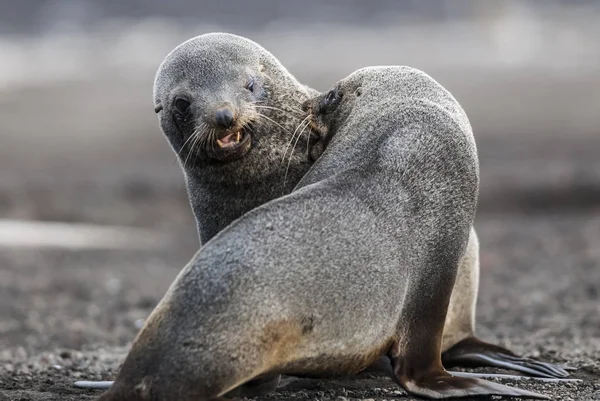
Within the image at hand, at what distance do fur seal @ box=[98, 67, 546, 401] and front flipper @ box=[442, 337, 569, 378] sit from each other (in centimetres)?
105

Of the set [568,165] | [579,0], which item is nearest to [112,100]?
[568,165]

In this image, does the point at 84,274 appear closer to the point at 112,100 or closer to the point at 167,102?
the point at 167,102

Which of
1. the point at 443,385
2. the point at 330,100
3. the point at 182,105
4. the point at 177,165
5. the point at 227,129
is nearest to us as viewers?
the point at 443,385

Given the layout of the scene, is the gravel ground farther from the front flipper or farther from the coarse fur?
the coarse fur

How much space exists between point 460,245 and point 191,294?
1.74m

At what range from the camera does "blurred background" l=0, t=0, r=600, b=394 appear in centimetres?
Answer: 1143

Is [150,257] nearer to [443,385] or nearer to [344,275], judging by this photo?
[443,385]

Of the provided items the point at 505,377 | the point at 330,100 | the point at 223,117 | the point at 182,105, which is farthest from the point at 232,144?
the point at 505,377

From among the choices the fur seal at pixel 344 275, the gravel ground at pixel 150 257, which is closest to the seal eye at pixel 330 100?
the fur seal at pixel 344 275

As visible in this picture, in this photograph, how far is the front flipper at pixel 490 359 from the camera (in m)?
7.21

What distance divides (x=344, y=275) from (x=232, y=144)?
135 centimetres

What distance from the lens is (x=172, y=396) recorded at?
5410mm

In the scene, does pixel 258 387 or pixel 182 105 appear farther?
pixel 182 105

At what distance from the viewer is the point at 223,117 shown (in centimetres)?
659
